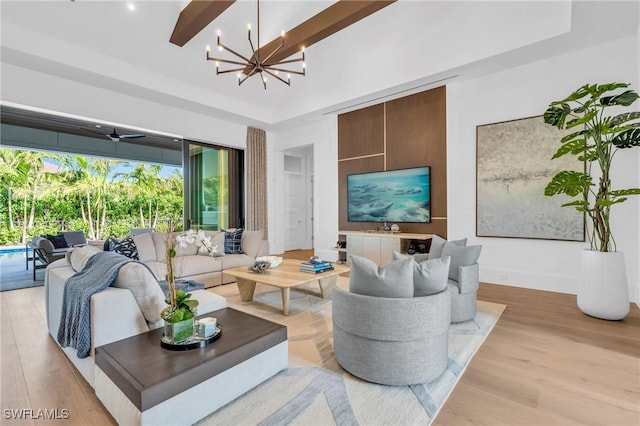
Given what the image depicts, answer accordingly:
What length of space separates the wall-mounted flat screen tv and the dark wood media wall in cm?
12

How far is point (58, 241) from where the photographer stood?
5.56 metres

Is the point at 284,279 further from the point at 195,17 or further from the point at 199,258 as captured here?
the point at 195,17

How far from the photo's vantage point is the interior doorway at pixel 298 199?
27.1 feet

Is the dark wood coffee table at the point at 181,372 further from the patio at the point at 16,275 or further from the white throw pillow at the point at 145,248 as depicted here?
the patio at the point at 16,275

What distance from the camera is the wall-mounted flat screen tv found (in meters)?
5.28

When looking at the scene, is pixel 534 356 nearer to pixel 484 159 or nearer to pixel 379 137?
pixel 484 159

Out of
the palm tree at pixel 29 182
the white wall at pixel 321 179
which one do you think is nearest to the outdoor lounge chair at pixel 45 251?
the palm tree at pixel 29 182

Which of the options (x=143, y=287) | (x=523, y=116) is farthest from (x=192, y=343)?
(x=523, y=116)

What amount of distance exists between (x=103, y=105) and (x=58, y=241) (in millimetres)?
2747

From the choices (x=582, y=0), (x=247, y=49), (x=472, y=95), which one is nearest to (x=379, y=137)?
(x=472, y=95)

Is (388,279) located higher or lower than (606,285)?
higher

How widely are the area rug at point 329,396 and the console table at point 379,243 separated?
2598 mm

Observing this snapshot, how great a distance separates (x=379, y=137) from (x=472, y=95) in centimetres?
173

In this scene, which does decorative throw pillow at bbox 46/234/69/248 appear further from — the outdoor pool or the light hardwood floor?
the light hardwood floor
